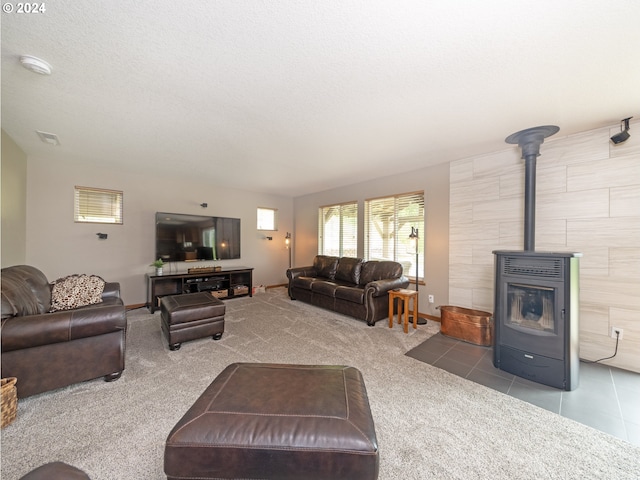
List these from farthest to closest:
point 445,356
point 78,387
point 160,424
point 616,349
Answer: point 445,356 < point 616,349 < point 78,387 < point 160,424

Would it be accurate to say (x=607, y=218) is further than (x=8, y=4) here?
Yes

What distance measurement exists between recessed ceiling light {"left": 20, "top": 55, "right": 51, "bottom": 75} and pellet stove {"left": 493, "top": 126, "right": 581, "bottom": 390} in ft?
13.5

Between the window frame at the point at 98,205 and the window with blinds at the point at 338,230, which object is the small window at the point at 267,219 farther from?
the window frame at the point at 98,205

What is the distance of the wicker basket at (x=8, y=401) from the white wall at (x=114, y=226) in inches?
119

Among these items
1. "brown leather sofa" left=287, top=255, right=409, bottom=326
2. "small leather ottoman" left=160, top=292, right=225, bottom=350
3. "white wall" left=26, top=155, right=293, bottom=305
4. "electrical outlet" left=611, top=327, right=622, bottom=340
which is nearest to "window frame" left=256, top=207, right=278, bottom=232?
"white wall" left=26, top=155, right=293, bottom=305

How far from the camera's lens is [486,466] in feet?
4.52

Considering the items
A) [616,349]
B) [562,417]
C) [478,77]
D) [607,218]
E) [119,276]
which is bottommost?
[562,417]

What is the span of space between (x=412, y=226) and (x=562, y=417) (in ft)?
9.60

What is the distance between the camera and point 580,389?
7.00ft

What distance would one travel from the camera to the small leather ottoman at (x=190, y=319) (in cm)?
279

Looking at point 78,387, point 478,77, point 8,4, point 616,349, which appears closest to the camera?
point 8,4

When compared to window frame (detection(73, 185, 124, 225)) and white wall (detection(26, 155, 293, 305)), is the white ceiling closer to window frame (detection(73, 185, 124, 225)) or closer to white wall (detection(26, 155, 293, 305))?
white wall (detection(26, 155, 293, 305))

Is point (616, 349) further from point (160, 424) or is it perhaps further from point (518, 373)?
point (160, 424)

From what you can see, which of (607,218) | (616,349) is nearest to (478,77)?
(607,218)
